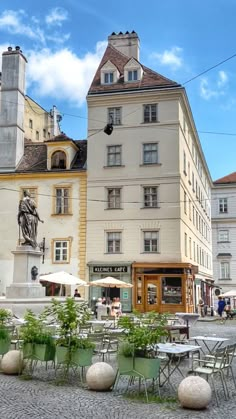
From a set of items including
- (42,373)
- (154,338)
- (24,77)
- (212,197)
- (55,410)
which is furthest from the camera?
(212,197)

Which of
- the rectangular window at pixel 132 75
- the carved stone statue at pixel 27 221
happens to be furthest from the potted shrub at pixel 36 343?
the rectangular window at pixel 132 75

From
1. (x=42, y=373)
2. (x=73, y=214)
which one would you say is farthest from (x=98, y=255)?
(x=42, y=373)

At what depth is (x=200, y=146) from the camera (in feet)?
149

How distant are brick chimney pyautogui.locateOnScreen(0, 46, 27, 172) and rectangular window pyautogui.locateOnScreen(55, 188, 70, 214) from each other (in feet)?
12.8

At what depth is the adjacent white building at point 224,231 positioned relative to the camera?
5531 centimetres

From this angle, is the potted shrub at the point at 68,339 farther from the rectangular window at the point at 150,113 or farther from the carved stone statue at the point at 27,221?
the rectangular window at the point at 150,113

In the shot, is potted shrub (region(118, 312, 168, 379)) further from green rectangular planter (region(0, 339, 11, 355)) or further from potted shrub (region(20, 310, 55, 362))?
green rectangular planter (region(0, 339, 11, 355))

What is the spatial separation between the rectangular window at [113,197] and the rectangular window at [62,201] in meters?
2.77

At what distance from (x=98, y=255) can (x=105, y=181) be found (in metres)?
4.88

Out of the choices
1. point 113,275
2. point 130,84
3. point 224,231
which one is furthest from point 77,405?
point 224,231

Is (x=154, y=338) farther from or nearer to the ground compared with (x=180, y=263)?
nearer to the ground

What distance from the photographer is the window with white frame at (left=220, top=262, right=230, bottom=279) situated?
5522cm

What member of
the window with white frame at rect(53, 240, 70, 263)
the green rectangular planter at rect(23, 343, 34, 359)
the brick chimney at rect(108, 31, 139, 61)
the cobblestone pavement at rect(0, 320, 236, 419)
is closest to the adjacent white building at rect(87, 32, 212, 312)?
the window with white frame at rect(53, 240, 70, 263)

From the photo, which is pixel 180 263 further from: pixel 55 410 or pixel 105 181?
pixel 55 410
